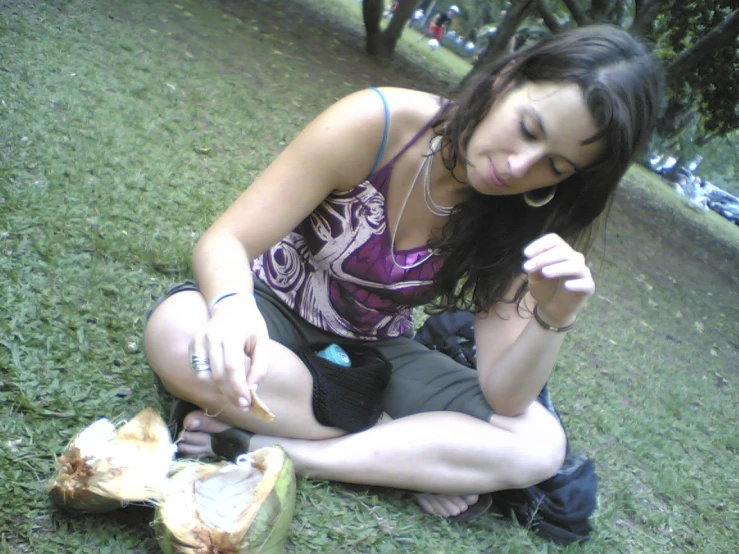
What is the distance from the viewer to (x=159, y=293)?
2.23 metres

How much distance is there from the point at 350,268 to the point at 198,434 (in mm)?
587

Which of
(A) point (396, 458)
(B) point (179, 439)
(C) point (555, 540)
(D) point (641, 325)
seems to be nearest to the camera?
(B) point (179, 439)

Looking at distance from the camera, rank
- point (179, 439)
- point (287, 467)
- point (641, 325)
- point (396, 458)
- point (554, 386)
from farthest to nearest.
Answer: point (641, 325) < point (554, 386) < point (396, 458) < point (179, 439) < point (287, 467)

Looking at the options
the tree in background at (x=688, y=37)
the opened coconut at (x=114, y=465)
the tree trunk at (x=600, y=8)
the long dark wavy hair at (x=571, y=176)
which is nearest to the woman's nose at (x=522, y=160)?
the long dark wavy hair at (x=571, y=176)

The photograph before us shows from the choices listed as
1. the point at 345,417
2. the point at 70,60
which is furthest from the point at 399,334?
the point at 70,60

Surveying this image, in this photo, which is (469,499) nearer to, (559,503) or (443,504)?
(443,504)

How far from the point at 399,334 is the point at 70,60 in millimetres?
3127

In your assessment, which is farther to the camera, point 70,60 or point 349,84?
point 349,84

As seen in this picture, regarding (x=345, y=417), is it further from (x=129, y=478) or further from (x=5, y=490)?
(x=5, y=490)

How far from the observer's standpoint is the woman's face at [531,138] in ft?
4.83

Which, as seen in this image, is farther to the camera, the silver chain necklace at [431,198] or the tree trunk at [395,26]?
the tree trunk at [395,26]

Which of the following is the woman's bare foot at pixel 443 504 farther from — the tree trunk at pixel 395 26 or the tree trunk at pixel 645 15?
the tree trunk at pixel 395 26

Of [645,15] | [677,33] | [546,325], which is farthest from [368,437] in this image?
[677,33]

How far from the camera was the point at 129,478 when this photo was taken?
53.1 inches
